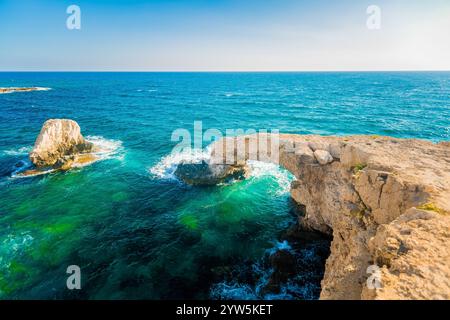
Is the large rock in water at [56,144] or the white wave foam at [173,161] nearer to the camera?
the white wave foam at [173,161]

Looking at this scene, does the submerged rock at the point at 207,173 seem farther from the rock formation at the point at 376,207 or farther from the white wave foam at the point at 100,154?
the white wave foam at the point at 100,154

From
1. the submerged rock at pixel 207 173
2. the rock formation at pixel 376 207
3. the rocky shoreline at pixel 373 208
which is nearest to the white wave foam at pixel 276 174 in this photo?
the submerged rock at pixel 207 173

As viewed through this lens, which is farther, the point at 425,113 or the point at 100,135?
the point at 425,113

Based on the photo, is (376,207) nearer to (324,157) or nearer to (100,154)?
(324,157)

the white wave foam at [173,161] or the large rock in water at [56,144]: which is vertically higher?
the large rock in water at [56,144]

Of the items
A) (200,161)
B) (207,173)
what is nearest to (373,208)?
(207,173)
